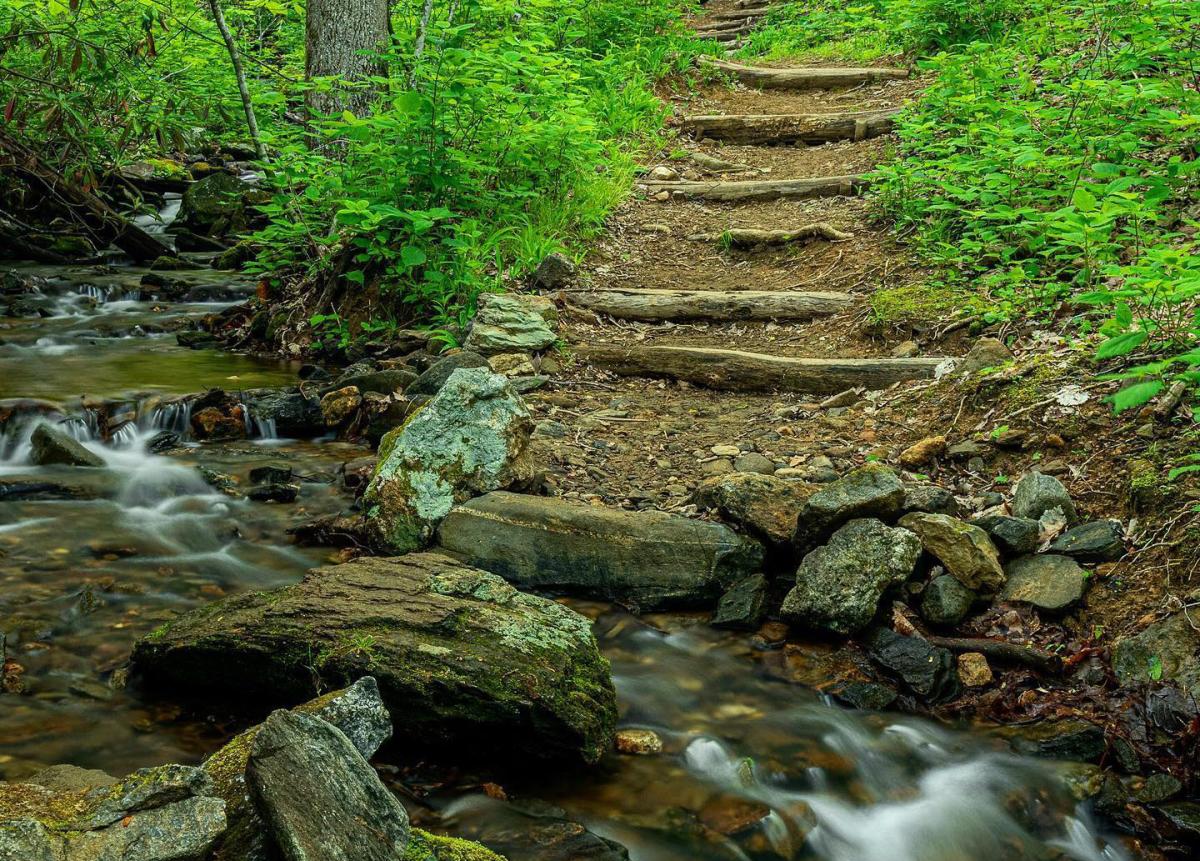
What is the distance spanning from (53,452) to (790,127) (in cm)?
849

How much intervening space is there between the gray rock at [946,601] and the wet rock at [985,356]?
5.26ft

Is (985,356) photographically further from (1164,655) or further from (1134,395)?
(1164,655)

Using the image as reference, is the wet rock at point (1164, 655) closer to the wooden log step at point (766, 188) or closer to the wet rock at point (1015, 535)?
the wet rock at point (1015, 535)

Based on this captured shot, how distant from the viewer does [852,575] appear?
3.23 meters

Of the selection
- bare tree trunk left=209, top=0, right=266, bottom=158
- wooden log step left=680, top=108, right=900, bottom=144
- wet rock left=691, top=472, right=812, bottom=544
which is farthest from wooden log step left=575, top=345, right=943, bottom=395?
wooden log step left=680, top=108, right=900, bottom=144

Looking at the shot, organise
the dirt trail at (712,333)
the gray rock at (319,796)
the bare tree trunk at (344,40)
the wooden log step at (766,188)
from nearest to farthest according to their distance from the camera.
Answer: the gray rock at (319,796), the dirt trail at (712,333), the bare tree trunk at (344,40), the wooden log step at (766,188)

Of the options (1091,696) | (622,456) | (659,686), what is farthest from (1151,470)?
(622,456)

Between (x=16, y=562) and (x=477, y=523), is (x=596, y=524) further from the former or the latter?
(x=16, y=562)

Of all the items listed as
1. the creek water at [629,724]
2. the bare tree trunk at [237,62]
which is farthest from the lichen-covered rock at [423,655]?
the bare tree trunk at [237,62]

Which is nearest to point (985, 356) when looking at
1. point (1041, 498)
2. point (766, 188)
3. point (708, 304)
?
point (1041, 498)

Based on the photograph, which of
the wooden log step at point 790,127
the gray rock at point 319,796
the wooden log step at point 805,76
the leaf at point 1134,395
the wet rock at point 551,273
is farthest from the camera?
the wooden log step at point 805,76

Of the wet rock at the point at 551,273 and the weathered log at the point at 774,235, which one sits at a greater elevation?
the weathered log at the point at 774,235

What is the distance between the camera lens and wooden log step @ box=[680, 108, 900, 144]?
9742 mm

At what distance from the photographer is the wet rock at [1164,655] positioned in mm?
2637
